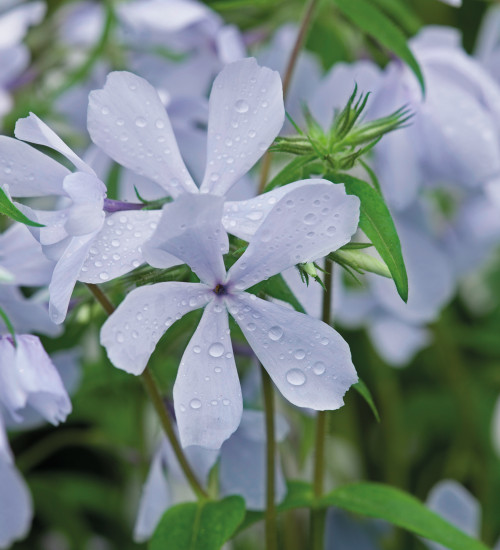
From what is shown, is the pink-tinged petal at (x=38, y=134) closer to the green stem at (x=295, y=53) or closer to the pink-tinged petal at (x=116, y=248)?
the pink-tinged petal at (x=116, y=248)

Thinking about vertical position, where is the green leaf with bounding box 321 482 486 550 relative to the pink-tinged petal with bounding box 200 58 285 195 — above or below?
below

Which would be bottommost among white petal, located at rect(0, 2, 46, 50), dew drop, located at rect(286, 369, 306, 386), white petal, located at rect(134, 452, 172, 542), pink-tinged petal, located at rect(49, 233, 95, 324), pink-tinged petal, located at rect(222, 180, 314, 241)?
white petal, located at rect(134, 452, 172, 542)

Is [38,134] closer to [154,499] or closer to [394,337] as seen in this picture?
[154,499]

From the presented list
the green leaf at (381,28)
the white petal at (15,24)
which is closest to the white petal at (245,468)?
the green leaf at (381,28)

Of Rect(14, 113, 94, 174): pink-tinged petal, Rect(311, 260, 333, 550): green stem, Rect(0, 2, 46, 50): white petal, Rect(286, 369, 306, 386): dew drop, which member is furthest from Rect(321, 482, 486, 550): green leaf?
Rect(0, 2, 46, 50): white petal

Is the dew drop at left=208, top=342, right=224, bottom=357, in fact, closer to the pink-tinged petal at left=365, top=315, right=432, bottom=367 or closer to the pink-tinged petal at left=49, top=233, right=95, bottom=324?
the pink-tinged petal at left=49, top=233, right=95, bottom=324

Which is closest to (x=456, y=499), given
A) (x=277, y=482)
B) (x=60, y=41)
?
(x=277, y=482)

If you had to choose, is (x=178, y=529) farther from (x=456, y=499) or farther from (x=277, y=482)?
(x=456, y=499)

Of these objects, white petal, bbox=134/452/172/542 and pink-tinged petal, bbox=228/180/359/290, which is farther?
white petal, bbox=134/452/172/542

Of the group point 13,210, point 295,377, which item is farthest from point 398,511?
point 13,210
